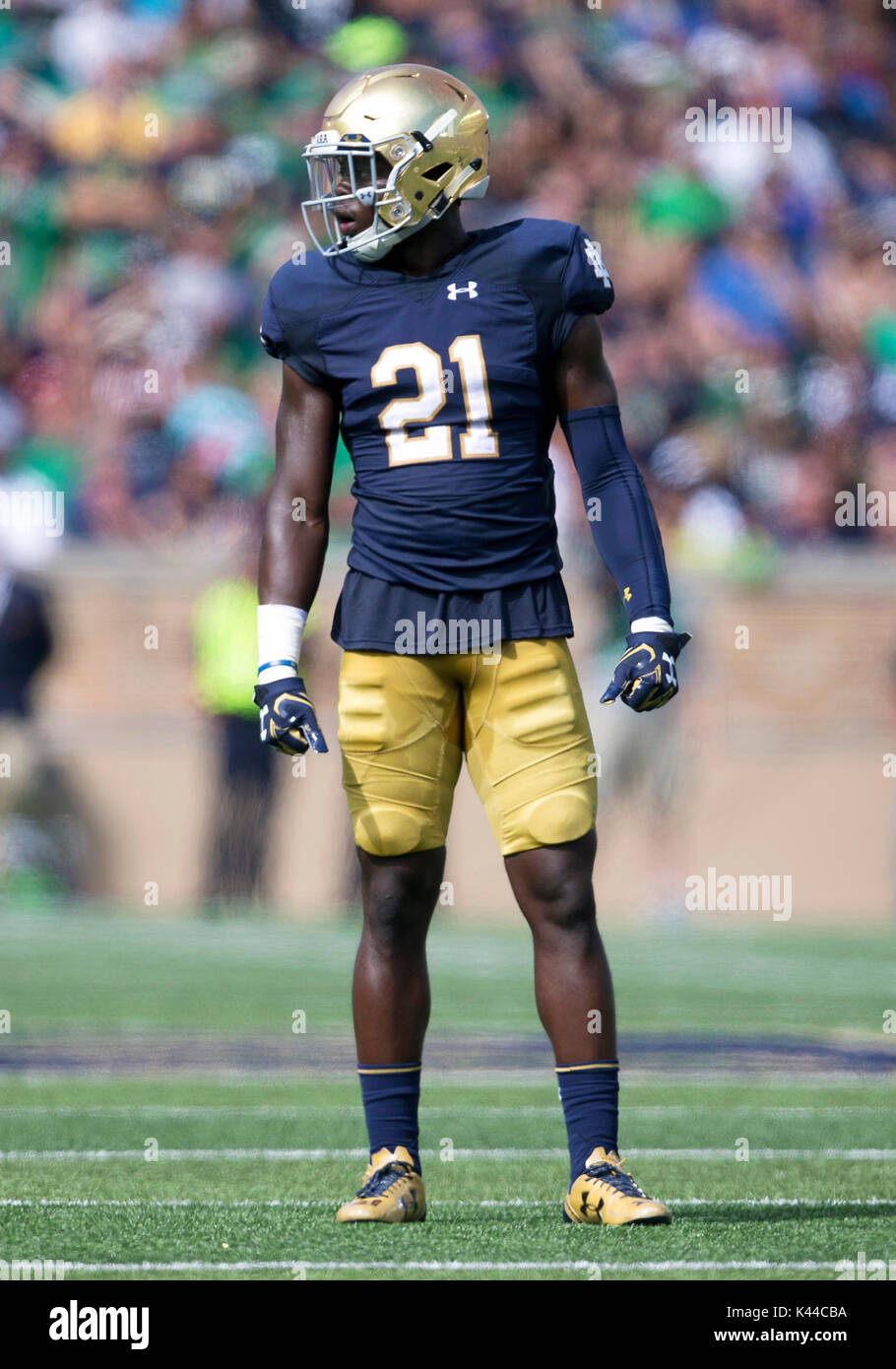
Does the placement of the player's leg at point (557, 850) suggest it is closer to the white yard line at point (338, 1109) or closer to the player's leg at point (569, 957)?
the player's leg at point (569, 957)

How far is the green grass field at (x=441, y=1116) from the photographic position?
3.56 meters

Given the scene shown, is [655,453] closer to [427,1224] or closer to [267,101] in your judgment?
[267,101]

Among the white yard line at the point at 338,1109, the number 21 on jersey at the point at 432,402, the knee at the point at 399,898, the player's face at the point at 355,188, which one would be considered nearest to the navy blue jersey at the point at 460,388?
the number 21 on jersey at the point at 432,402

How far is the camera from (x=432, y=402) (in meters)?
4.07

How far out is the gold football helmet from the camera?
4070 mm

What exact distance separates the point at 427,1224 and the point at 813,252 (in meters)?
12.6

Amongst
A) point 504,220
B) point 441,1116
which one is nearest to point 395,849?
point 441,1116

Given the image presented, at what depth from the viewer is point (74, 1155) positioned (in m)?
4.80

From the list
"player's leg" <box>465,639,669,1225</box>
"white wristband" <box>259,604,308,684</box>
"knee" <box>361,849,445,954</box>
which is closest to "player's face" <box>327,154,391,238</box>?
"white wristband" <box>259,604,308,684</box>

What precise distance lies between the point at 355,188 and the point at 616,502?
2.35 feet

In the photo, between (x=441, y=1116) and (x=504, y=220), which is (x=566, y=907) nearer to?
(x=441, y=1116)

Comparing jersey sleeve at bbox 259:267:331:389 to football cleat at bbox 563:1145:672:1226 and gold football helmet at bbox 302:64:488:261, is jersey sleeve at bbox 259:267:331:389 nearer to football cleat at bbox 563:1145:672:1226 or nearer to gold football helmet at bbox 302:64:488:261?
gold football helmet at bbox 302:64:488:261

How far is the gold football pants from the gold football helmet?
29.5 inches

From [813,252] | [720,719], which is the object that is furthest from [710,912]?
[813,252]
